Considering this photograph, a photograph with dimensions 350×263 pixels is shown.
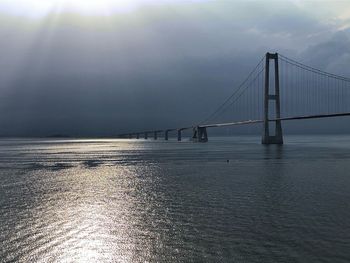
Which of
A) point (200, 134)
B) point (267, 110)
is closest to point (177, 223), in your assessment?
point (267, 110)

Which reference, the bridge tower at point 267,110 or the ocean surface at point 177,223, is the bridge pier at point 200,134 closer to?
the bridge tower at point 267,110

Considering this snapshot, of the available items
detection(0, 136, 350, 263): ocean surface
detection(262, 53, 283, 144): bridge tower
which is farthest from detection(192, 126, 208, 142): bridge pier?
detection(0, 136, 350, 263): ocean surface

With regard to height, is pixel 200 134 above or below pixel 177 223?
above

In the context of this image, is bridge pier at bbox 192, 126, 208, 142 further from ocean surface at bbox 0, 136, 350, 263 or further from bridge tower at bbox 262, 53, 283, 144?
ocean surface at bbox 0, 136, 350, 263

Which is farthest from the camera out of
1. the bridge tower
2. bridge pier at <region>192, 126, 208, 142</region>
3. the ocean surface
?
bridge pier at <region>192, 126, 208, 142</region>

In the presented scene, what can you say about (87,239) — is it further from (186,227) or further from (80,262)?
(186,227)

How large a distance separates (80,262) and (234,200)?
7151mm

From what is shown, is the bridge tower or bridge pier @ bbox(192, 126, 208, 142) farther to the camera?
bridge pier @ bbox(192, 126, 208, 142)

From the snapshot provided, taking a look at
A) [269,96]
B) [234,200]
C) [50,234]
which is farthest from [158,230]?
[269,96]

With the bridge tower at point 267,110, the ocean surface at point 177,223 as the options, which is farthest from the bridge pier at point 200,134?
the ocean surface at point 177,223

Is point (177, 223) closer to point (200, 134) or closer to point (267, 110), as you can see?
point (267, 110)

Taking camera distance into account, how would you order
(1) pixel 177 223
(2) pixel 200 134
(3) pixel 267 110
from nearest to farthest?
1. (1) pixel 177 223
2. (3) pixel 267 110
3. (2) pixel 200 134

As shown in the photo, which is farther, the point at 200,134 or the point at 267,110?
the point at 200,134

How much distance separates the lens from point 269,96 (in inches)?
2761
